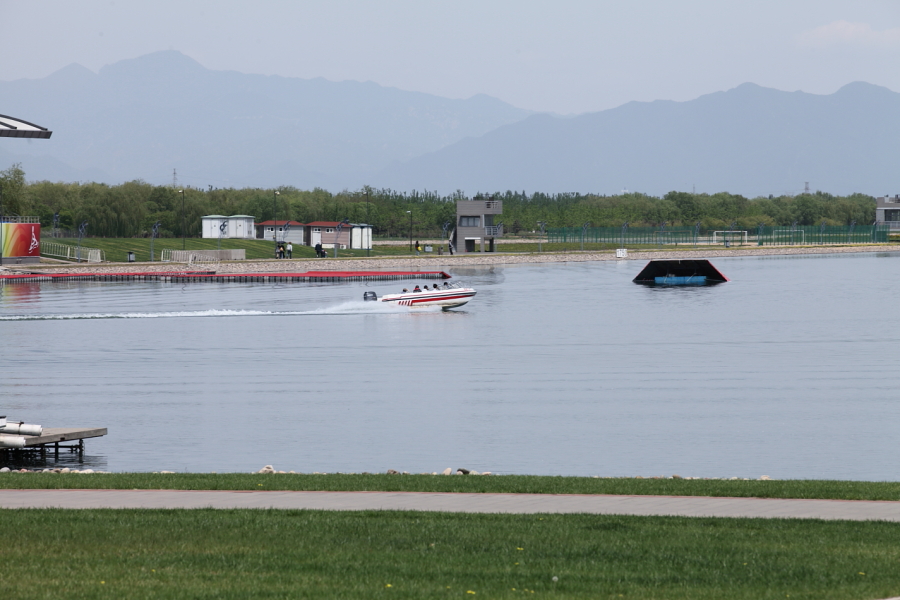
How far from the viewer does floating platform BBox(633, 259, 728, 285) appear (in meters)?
112

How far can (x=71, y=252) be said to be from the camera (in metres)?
126

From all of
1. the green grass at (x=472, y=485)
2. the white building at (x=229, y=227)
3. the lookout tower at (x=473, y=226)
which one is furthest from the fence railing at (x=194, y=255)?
the green grass at (x=472, y=485)

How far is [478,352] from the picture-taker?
5166 centimetres

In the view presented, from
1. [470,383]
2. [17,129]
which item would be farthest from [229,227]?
[17,129]

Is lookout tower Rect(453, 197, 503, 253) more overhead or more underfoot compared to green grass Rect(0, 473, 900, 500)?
more overhead

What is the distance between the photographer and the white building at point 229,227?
153625 millimetres

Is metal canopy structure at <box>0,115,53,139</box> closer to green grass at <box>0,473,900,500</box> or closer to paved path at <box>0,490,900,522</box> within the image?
green grass at <box>0,473,900,500</box>

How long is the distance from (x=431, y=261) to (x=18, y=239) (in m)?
55.1

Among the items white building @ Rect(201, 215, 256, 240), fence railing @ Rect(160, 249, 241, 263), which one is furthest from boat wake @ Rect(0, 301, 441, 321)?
white building @ Rect(201, 215, 256, 240)

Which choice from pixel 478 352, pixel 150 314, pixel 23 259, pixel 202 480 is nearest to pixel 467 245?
pixel 23 259

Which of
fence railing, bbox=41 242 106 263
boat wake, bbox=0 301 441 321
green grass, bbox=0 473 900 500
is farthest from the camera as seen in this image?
fence railing, bbox=41 242 106 263

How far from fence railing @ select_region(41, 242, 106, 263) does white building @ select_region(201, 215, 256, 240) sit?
25.9 metres

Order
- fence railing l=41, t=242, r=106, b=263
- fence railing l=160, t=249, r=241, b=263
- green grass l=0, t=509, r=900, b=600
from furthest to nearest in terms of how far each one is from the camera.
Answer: fence railing l=160, t=249, r=241, b=263, fence railing l=41, t=242, r=106, b=263, green grass l=0, t=509, r=900, b=600

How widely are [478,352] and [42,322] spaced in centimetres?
3110
